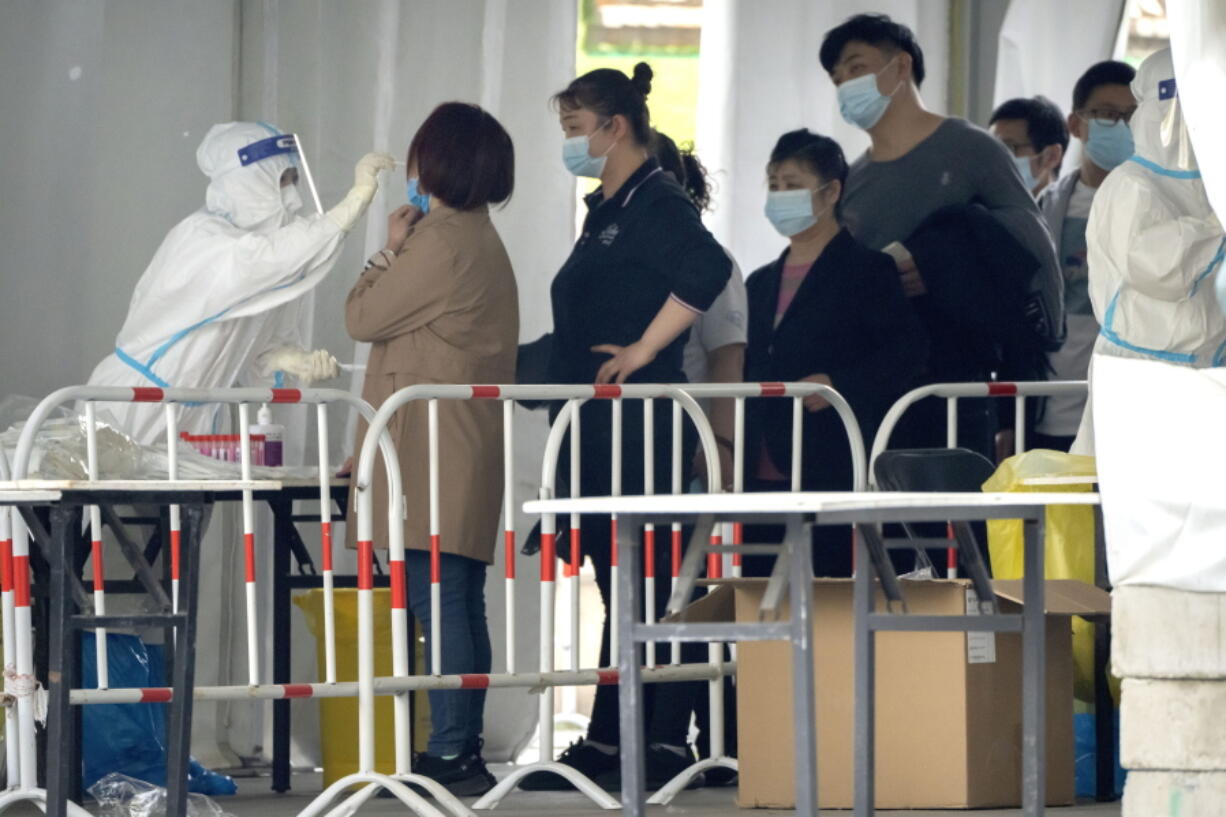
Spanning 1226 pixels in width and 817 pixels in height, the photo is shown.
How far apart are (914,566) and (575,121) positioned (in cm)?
151

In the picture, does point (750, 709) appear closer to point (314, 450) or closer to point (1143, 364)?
point (1143, 364)

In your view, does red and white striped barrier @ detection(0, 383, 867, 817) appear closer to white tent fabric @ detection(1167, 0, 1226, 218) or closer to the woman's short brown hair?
the woman's short brown hair

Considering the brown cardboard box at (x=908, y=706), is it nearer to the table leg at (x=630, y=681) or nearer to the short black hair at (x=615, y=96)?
the table leg at (x=630, y=681)

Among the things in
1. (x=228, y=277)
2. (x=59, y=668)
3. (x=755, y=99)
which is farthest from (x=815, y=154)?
(x=59, y=668)

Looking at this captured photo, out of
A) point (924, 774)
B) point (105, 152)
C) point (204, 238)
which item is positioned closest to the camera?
point (924, 774)

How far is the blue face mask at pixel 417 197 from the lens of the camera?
5.45m

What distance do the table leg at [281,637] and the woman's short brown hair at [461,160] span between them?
91 cm

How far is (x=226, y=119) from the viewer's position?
6090mm

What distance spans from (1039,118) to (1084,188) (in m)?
0.35

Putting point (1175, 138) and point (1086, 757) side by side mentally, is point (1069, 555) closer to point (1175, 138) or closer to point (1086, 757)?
point (1086, 757)

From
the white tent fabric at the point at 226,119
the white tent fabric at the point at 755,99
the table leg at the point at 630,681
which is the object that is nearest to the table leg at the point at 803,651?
the table leg at the point at 630,681

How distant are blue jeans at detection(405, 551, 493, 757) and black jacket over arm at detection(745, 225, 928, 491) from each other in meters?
0.92

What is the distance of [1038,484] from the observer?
456 cm

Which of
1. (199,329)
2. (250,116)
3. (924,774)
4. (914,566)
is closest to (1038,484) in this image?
(924,774)
